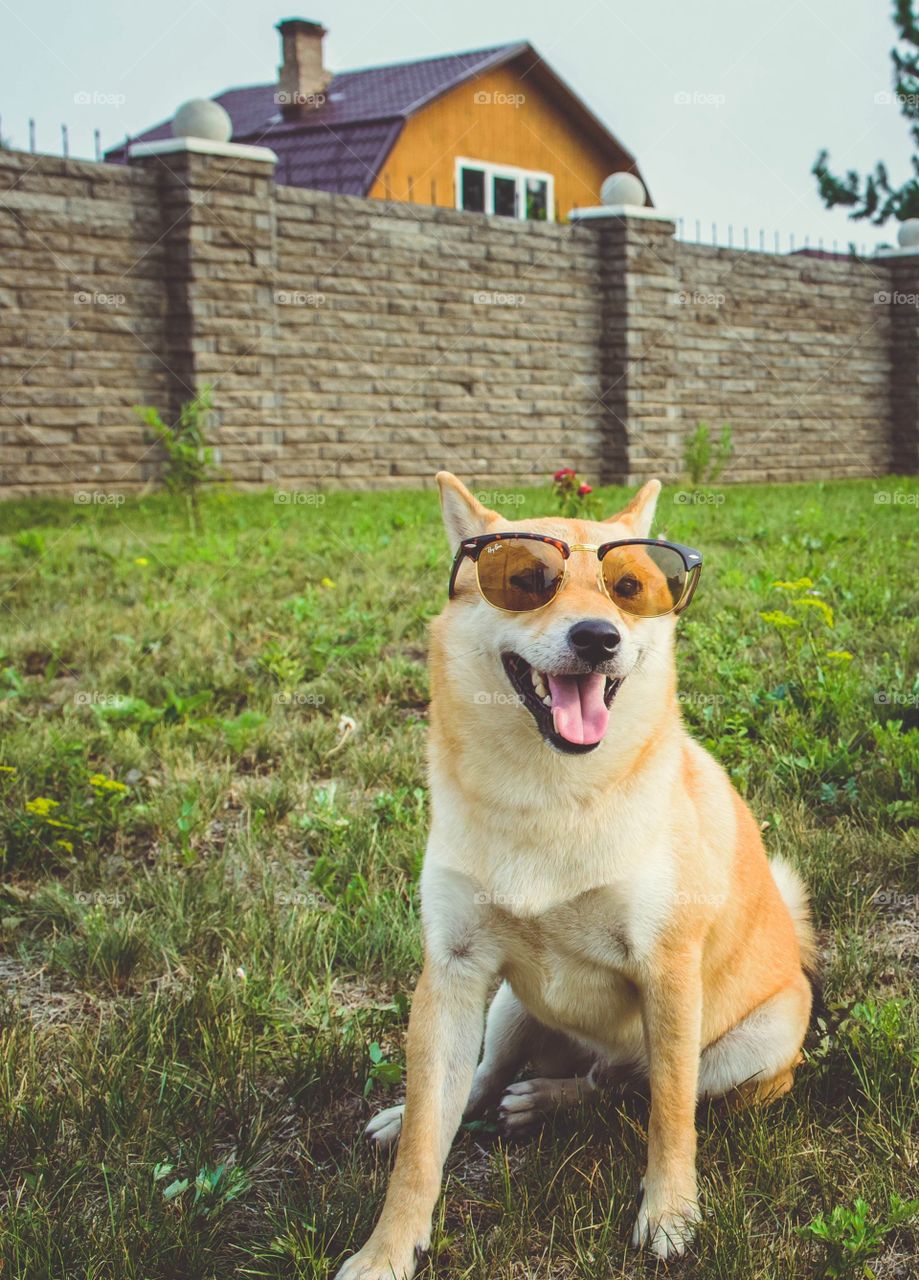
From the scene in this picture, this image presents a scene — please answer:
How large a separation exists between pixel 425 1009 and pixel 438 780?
39 centimetres

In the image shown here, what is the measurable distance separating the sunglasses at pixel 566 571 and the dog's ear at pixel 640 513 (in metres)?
0.18

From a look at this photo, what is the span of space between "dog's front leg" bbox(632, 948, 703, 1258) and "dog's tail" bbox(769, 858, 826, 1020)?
0.59 meters

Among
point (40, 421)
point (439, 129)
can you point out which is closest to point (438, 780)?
point (40, 421)

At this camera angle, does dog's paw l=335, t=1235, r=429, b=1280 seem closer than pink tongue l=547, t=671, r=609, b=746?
Yes

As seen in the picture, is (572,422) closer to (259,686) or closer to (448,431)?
(448,431)

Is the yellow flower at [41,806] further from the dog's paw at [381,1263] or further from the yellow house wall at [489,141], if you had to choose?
the yellow house wall at [489,141]

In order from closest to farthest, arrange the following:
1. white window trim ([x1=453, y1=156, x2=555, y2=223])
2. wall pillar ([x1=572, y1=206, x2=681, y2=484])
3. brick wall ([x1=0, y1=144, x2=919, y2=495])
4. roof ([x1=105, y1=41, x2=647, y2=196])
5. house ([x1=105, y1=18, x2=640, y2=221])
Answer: brick wall ([x1=0, y1=144, x2=919, y2=495])
wall pillar ([x1=572, y1=206, x2=681, y2=484])
roof ([x1=105, y1=41, x2=647, y2=196])
house ([x1=105, y1=18, x2=640, y2=221])
white window trim ([x1=453, y1=156, x2=555, y2=223])

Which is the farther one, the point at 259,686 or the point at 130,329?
the point at 130,329

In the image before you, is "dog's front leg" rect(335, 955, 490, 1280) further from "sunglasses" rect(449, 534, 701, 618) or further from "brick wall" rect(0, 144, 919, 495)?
"brick wall" rect(0, 144, 919, 495)

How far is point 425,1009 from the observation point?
6.25ft

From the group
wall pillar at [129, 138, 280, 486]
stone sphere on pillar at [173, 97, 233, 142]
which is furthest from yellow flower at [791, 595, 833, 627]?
stone sphere on pillar at [173, 97, 233, 142]

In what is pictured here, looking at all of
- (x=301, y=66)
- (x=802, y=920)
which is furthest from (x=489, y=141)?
(x=802, y=920)

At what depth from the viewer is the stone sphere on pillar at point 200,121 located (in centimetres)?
965

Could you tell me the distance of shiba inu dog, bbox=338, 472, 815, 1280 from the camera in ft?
5.98
